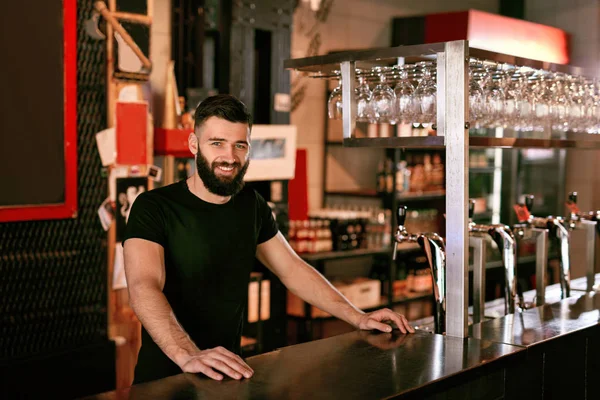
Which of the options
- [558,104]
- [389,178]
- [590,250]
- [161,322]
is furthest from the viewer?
[389,178]

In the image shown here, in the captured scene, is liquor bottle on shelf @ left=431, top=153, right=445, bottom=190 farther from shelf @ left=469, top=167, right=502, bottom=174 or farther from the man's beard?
the man's beard

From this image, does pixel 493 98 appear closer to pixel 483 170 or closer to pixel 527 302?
pixel 527 302

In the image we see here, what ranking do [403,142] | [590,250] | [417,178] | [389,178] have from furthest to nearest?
[417,178]
[389,178]
[590,250]
[403,142]

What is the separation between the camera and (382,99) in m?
3.00

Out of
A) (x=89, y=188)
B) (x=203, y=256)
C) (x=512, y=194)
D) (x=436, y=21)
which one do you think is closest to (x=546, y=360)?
(x=203, y=256)

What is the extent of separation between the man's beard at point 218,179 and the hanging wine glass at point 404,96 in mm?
741

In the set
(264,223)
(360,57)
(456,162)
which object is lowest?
(264,223)

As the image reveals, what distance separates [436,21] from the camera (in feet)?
20.5

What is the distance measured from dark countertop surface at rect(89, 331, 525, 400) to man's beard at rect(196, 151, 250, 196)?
0.54 metres

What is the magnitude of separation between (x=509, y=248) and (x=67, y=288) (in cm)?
208

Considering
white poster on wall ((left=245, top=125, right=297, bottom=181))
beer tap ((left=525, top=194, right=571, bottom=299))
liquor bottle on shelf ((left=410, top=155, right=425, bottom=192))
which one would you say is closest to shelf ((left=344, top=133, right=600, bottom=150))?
beer tap ((left=525, top=194, right=571, bottom=299))

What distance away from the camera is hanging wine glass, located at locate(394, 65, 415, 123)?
295 centimetres

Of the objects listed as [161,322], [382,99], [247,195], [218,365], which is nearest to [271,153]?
[382,99]

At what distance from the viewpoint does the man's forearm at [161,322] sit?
2154mm
